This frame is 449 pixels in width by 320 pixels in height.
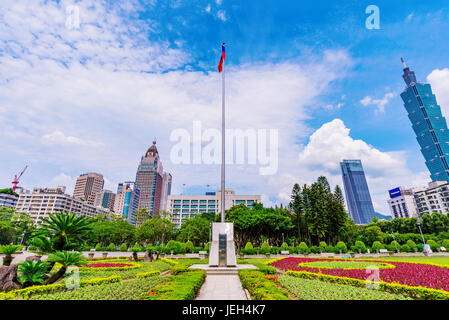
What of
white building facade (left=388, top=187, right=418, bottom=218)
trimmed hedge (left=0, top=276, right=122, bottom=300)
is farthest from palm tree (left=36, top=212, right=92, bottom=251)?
white building facade (left=388, top=187, right=418, bottom=218)

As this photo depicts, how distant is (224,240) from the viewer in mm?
14250

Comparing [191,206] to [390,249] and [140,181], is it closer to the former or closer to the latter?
[140,181]

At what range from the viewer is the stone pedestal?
13612 mm

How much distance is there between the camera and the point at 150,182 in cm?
13012

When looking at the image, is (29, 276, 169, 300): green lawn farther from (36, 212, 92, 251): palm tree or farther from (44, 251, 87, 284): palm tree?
(36, 212, 92, 251): palm tree

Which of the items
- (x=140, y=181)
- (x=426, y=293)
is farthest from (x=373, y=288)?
(x=140, y=181)

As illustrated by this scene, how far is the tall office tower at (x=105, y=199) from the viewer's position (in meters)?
138

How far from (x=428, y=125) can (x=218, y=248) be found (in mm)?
191822

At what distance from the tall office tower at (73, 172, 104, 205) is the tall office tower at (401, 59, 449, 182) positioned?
22061 cm

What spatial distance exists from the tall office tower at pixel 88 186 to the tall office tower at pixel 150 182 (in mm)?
32782

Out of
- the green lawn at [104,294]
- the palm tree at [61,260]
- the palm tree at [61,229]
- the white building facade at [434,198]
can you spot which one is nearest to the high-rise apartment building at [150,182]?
the palm tree at [61,229]

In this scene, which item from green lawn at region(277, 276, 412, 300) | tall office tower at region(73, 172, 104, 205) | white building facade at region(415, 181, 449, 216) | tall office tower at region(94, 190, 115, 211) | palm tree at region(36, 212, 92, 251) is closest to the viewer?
green lawn at region(277, 276, 412, 300)

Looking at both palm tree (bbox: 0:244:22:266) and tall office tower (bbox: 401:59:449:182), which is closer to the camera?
palm tree (bbox: 0:244:22:266)
